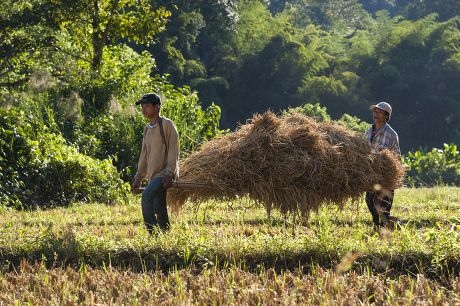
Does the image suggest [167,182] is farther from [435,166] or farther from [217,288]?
[435,166]

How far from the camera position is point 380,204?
844cm

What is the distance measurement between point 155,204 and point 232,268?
61.2 inches

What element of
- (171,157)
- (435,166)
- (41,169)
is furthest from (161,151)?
(435,166)

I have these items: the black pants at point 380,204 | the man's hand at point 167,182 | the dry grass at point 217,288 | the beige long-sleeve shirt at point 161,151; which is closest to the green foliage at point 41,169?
the beige long-sleeve shirt at point 161,151

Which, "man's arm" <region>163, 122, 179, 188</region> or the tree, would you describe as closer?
"man's arm" <region>163, 122, 179, 188</region>

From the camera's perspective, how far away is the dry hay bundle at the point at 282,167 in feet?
23.7

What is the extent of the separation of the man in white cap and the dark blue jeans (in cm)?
215

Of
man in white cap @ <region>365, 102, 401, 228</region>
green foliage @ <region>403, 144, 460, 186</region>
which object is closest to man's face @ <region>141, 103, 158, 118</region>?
man in white cap @ <region>365, 102, 401, 228</region>

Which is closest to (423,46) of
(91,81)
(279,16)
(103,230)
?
(279,16)

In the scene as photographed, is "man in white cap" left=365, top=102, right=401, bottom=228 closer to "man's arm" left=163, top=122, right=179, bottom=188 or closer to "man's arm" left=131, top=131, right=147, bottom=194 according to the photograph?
"man's arm" left=163, top=122, right=179, bottom=188

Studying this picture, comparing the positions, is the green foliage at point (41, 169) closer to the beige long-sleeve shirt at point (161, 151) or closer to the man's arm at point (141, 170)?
the man's arm at point (141, 170)

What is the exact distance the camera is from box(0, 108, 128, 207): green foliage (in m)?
11.8

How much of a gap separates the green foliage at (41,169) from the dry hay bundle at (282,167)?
15.6 feet

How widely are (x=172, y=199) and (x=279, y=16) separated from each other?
56116mm
